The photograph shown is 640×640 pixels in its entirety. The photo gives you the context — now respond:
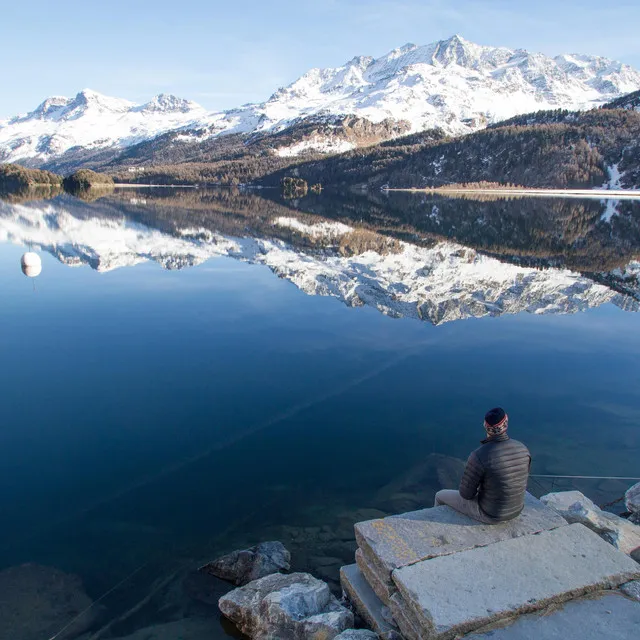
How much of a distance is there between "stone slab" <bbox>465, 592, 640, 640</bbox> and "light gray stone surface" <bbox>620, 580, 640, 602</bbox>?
0.42 ft

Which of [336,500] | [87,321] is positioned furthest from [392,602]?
[87,321]

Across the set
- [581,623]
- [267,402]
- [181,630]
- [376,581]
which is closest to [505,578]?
[581,623]

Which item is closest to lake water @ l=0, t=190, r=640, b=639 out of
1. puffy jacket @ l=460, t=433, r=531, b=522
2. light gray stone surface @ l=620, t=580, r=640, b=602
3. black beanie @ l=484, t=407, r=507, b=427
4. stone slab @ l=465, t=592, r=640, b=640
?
puffy jacket @ l=460, t=433, r=531, b=522

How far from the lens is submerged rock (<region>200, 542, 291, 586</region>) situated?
9.00 meters

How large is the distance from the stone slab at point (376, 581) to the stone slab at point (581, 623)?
1399 millimetres

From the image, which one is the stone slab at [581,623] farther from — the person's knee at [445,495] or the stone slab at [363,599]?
the person's knee at [445,495]

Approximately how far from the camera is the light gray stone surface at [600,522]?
937cm

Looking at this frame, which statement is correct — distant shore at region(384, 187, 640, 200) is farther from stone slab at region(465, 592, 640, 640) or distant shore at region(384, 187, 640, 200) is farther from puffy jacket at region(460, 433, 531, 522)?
stone slab at region(465, 592, 640, 640)

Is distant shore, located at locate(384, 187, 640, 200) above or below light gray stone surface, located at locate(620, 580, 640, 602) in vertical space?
above

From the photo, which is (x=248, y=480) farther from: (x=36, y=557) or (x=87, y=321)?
(x=87, y=321)

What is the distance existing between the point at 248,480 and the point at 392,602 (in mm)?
5013

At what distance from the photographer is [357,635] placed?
714cm

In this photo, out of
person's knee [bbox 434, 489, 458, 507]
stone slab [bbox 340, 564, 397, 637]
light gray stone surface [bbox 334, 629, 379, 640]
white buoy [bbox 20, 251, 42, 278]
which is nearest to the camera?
light gray stone surface [bbox 334, 629, 379, 640]

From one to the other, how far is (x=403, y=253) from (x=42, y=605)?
1367 inches
